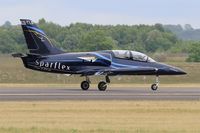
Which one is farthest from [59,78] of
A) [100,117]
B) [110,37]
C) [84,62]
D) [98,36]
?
[110,37]

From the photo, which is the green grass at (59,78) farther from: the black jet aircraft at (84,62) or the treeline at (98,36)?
the treeline at (98,36)

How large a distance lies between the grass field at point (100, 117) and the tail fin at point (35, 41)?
12572 millimetres

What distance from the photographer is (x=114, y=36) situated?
448ft

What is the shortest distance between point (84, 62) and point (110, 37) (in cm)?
6957

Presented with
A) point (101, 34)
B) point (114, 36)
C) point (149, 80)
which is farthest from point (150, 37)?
point (149, 80)

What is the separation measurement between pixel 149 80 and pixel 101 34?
38305 millimetres

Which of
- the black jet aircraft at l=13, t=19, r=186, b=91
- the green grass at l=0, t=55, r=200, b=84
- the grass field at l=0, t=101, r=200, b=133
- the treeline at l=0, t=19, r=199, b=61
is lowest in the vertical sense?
the grass field at l=0, t=101, r=200, b=133

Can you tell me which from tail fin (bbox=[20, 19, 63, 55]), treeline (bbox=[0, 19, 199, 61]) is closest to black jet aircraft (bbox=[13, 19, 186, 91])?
tail fin (bbox=[20, 19, 63, 55])

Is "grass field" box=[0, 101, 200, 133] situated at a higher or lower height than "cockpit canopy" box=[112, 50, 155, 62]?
lower

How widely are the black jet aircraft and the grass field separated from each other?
1127 cm

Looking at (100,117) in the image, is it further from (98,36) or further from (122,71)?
(98,36)

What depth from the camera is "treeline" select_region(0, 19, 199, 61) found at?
11788 cm

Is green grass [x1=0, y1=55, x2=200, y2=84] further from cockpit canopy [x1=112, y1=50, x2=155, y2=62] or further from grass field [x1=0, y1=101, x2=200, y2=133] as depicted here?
grass field [x1=0, y1=101, x2=200, y2=133]

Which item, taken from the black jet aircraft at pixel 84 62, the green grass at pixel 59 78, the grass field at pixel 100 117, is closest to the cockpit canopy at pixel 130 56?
the black jet aircraft at pixel 84 62
